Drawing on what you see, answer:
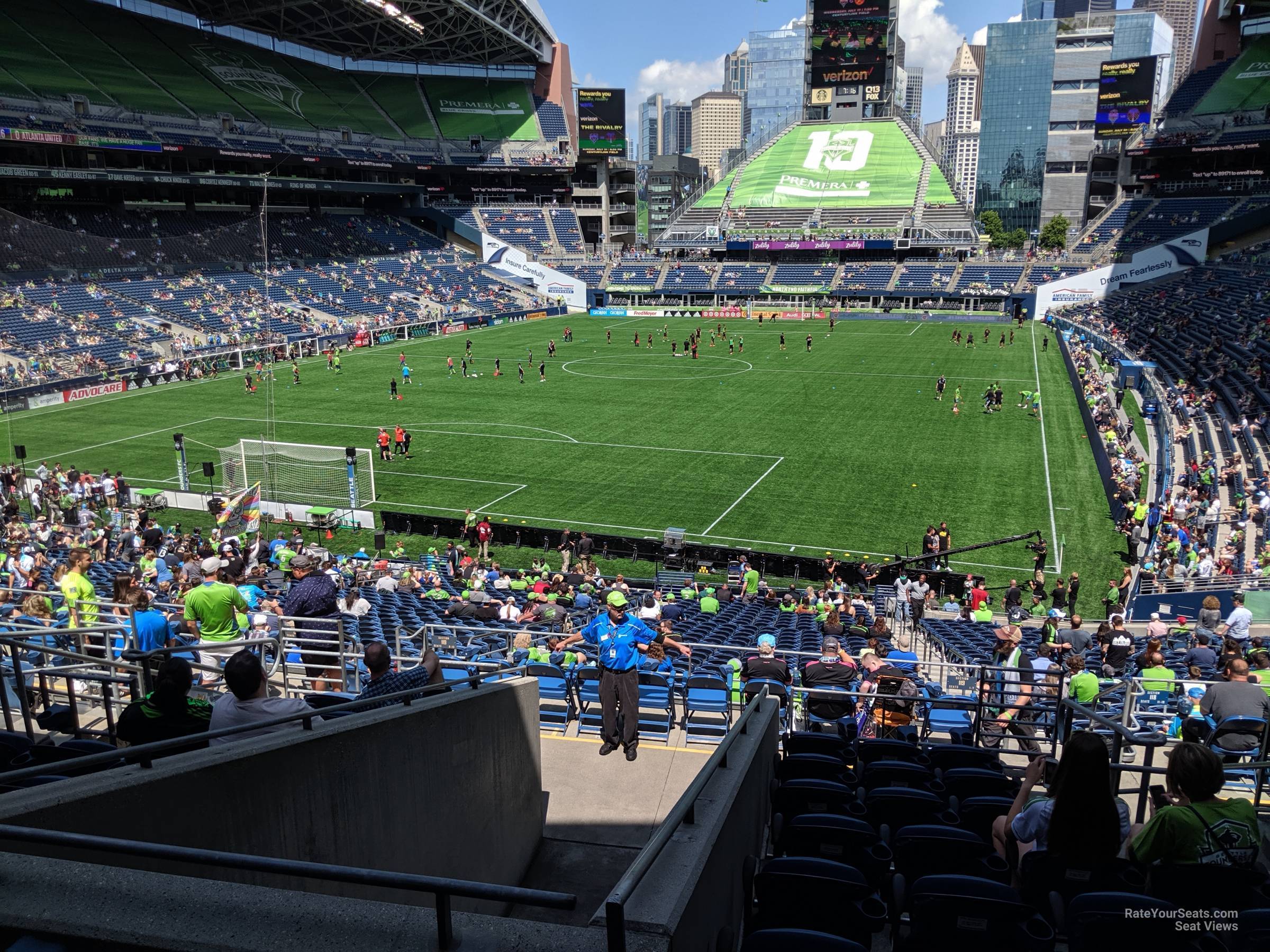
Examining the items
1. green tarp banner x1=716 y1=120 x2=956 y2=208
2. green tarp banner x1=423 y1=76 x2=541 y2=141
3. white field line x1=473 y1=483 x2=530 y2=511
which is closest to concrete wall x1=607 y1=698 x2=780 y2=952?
white field line x1=473 y1=483 x2=530 y2=511

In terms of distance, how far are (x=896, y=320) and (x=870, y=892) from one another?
74.6 meters

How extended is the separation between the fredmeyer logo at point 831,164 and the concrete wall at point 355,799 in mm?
96409

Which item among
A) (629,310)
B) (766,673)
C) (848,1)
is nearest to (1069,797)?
(766,673)

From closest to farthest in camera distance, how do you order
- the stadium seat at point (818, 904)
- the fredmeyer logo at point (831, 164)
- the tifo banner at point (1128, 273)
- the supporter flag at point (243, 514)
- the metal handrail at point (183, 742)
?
the metal handrail at point (183, 742) → the stadium seat at point (818, 904) → the supporter flag at point (243, 514) → the tifo banner at point (1128, 273) → the fredmeyer logo at point (831, 164)

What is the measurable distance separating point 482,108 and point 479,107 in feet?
0.94

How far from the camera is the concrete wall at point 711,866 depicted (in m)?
3.16

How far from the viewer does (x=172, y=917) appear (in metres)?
2.73

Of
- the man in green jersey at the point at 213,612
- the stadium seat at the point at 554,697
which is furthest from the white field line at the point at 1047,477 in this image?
the man in green jersey at the point at 213,612

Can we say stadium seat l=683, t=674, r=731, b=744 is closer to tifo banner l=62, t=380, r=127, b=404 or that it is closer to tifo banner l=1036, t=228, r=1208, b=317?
tifo banner l=62, t=380, r=127, b=404

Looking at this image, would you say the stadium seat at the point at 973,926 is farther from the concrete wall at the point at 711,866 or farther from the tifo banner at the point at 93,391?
the tifo banner at the point at 93,391

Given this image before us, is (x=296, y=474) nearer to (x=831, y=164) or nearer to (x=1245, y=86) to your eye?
(x=1245, y=86)

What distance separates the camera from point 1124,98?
8988 cm

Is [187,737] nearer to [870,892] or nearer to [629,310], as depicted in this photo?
[870,892]

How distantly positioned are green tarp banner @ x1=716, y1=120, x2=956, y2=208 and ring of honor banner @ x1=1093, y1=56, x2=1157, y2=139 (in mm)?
15513
